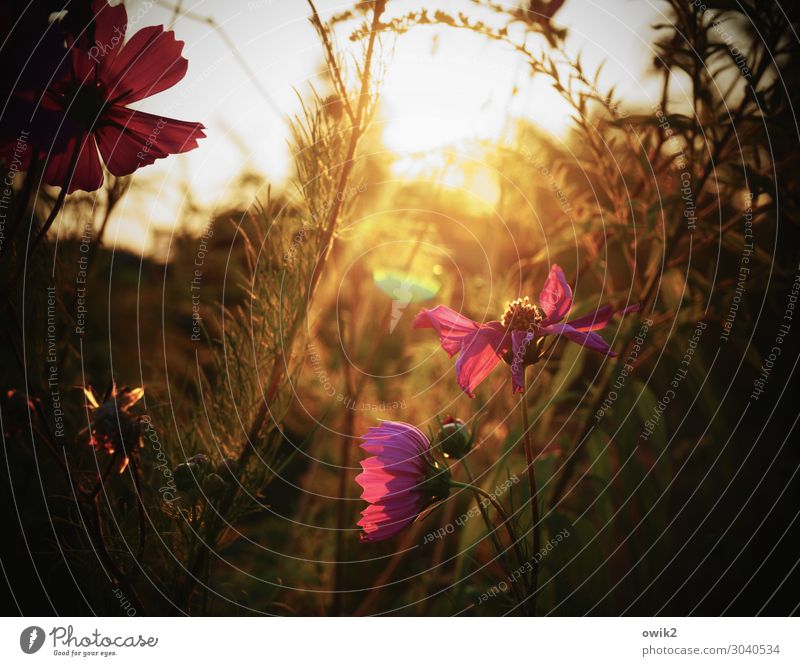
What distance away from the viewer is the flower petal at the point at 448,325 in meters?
0.30

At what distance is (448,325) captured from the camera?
1.00ft

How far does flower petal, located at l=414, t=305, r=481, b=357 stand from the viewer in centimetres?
30

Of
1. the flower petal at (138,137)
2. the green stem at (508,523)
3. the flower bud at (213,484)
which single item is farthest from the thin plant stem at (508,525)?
the flower petal at (138,137)

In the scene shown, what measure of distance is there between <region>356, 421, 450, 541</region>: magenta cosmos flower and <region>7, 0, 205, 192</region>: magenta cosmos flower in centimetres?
18

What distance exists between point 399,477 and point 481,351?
77 millimetres

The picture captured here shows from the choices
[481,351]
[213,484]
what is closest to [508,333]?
[481,351]

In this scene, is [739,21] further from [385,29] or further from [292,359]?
[292,359]

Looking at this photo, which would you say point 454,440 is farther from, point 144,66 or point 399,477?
point 144,66

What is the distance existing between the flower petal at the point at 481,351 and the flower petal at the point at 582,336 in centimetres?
2

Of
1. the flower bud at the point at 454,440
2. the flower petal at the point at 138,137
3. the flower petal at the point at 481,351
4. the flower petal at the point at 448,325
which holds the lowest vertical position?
the flower bud at the point at 454,440

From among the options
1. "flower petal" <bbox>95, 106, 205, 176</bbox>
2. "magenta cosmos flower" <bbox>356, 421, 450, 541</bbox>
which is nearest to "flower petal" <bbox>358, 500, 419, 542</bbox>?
"magenta cosmos flower" <bbox>356, 421, 450, 541</bbox>

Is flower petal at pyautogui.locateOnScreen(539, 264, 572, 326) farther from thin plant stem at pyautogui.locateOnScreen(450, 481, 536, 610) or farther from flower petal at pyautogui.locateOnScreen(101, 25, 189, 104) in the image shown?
flower petal at pyautogui.locateOnScreen(101, 25, 189, 104)
